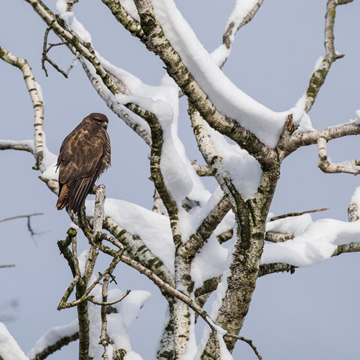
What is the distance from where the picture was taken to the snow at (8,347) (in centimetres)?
464

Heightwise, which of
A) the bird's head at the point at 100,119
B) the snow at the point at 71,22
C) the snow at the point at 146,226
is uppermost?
the snow at the point at 71,22

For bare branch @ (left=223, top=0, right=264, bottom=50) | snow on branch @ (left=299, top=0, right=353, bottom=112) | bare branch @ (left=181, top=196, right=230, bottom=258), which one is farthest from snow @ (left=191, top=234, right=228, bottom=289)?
bare branch @ (left=223, top=0, right=264, bottom=50)

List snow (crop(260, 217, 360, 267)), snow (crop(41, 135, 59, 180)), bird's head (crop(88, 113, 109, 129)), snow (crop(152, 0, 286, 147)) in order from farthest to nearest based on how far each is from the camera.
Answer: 1. bird's head (crop(88, 113, 109, 129))
2. snow (crop(41, 135, 59, 180))
3. snow (crop(260, 217, 360, 267))
4. snow (crop(152, 0, 286, 147))

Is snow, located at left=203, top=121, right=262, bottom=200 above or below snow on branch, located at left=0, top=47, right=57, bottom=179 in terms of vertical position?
below

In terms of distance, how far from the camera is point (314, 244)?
20.3 ft

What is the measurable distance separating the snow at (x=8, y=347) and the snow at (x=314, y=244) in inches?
108

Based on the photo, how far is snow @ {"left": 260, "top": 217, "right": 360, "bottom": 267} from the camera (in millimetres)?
6020

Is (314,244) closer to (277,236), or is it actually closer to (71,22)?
(277,236)

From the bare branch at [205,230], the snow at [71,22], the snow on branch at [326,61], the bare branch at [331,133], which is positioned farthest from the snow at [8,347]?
the snow on branch at [326,61]

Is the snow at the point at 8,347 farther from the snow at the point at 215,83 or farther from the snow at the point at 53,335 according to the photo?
the snow at the point at 53,335

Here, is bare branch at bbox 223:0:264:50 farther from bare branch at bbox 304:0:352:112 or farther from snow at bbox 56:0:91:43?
snow at bbox 56:0:91:43

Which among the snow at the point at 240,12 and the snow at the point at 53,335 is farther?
the snow at the point at 240,12

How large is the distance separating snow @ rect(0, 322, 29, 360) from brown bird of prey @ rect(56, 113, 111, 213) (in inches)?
70.4

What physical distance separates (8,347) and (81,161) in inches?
115
